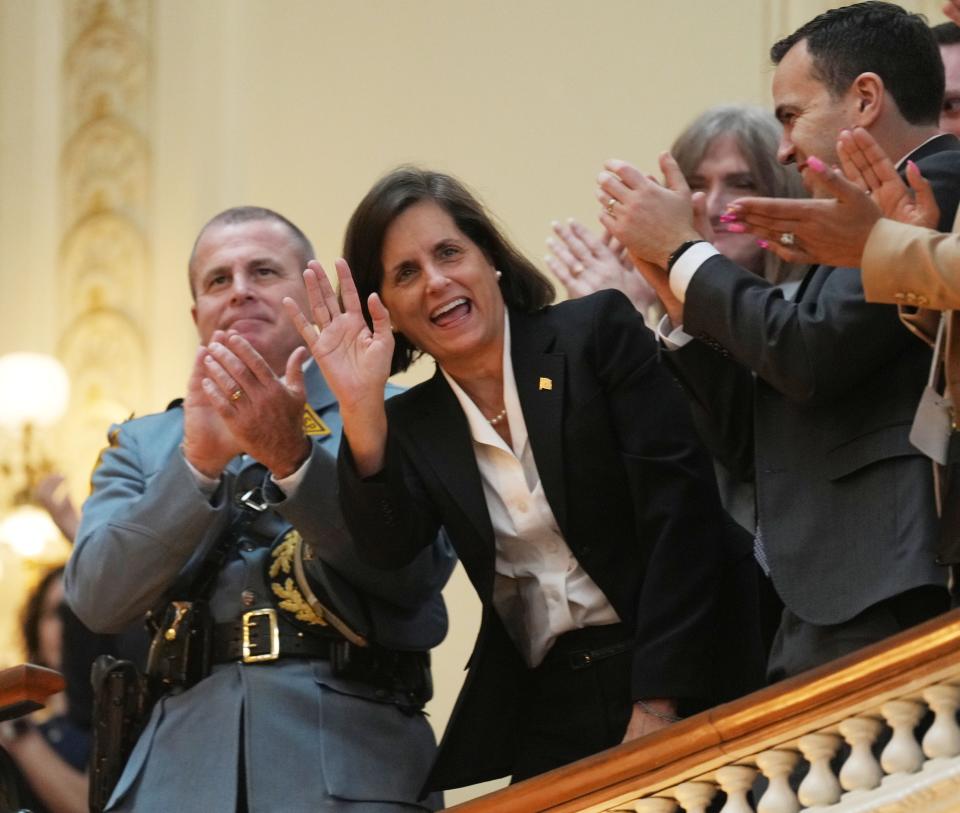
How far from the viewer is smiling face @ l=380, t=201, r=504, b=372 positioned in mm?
3607

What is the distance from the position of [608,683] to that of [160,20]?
408cm

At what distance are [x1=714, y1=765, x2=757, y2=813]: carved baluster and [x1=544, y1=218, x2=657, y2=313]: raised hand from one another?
137 cm

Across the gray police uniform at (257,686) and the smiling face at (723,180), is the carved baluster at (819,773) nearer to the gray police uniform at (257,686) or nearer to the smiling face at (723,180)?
the gray police uniform at (257,686)

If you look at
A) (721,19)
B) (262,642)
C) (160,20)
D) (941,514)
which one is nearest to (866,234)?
(941,514)

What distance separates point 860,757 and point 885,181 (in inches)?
35.1

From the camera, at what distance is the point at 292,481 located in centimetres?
364

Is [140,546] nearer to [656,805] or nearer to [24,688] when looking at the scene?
[24,688]

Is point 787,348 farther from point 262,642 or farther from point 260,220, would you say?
point 260,220

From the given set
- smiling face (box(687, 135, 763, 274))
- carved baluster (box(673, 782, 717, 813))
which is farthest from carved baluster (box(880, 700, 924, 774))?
smiling face (box(687, 135, 763, 274))

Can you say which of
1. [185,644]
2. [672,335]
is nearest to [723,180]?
[672,335]

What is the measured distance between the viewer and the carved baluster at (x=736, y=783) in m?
2.94

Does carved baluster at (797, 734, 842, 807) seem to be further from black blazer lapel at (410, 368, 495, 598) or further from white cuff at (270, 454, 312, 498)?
white cuff at (270, 454, 312, 498)

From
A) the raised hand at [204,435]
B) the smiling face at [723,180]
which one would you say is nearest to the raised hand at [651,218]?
the smiling face at [723,180]

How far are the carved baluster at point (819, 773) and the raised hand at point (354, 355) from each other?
1006mm
